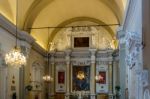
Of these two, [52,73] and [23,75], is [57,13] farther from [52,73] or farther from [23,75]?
[23,75]

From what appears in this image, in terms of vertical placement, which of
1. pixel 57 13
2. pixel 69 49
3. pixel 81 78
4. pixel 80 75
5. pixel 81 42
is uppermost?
pixel 57 13

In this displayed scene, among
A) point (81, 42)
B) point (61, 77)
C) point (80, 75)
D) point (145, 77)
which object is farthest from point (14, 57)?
point (81, 42)

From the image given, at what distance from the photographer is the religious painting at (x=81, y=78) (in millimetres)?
24094

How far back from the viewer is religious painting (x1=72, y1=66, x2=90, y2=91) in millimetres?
24094

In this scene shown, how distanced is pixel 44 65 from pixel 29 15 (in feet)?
21.7

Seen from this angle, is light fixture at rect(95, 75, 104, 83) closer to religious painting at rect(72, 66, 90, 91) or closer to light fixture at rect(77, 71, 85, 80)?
religious painting at rect(72, 66, 90, 91)

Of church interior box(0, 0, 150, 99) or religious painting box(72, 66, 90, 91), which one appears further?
religious painting box(72, 66, 90, 91)

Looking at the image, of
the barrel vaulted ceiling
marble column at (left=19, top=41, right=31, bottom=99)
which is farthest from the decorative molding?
marble column at (left=19, top=41, right=31, bottom=99)

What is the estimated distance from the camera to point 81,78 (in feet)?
79.2

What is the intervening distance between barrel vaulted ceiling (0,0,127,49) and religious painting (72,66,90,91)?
8.95 feet

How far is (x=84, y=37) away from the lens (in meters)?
24.2

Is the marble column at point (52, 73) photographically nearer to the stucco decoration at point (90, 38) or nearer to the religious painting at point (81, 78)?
the stucco decoration at point (90, 38)

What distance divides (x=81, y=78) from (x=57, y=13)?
16.0 ft

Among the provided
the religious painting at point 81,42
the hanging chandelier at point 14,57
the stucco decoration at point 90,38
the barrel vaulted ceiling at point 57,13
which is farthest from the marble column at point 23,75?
the religious painting at point 81,42
